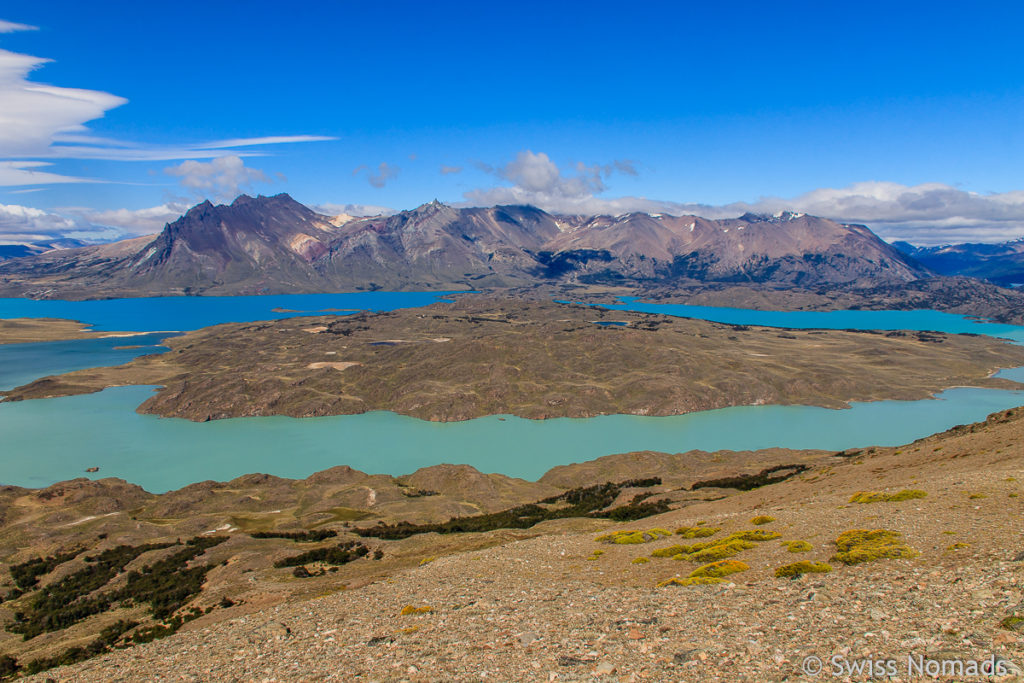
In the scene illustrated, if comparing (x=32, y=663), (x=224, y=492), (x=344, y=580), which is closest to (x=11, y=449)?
(x=224, y=492)

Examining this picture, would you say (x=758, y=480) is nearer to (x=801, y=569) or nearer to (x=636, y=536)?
(x=636, y=536)

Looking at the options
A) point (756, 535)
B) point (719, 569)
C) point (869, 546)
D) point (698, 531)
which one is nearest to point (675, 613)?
point (719, 569)

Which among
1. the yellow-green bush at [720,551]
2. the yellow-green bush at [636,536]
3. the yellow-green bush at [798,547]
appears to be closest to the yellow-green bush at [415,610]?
the yellow-green bush at [720,551]

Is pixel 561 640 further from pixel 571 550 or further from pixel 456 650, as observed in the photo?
pixel 571 550

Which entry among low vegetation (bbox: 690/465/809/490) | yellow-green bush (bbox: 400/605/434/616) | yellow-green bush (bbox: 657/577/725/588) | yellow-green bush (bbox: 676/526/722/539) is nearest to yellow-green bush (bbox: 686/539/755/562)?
yellow-green bush (bbox: 657/577/725/588)

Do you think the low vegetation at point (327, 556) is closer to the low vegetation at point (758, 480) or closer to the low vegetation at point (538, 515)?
the low vegetation at point (538, 515)

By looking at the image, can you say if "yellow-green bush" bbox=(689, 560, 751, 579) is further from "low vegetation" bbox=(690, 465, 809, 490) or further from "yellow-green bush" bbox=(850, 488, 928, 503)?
"low vegetation" bbox=(690, 465, 809, 490)
